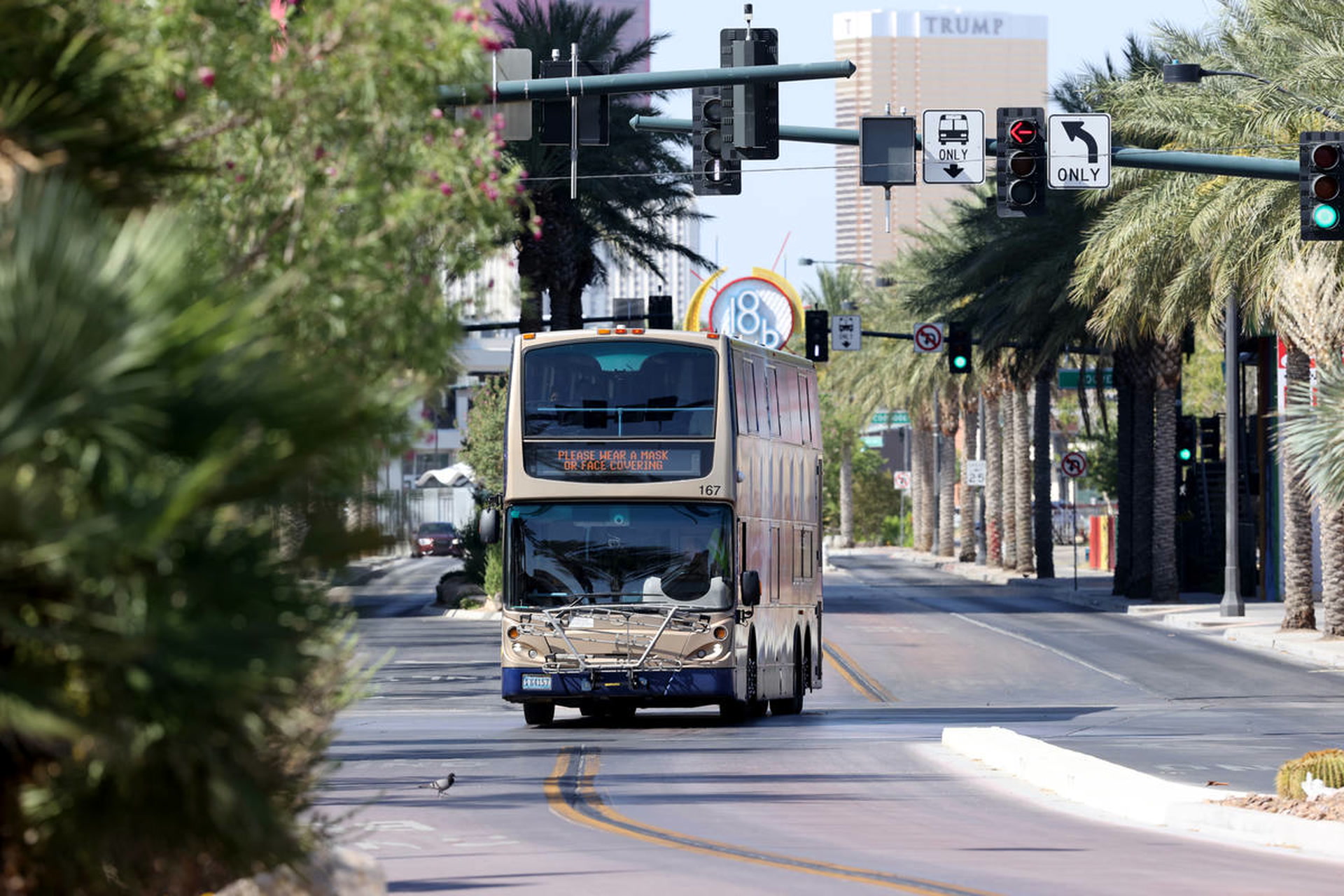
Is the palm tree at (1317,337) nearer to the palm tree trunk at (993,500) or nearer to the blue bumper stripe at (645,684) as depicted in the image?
the blue bumper stripe at (645,684)

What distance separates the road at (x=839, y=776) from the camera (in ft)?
40.9

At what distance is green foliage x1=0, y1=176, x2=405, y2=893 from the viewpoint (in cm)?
474

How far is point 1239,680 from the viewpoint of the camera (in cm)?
3131

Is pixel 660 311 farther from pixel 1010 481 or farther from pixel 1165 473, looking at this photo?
pixel 1010 481

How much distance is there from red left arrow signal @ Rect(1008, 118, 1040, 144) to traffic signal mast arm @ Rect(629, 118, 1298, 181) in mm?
948

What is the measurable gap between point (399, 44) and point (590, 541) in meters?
16.5

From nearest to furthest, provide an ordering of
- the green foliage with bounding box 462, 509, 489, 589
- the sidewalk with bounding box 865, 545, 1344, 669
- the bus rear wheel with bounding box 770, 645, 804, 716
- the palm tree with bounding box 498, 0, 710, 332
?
the bus rear wheel with bounding box 770, 645, 804, 716
the sidewalk with bounding box 865, 545, 1344, 669
the palm tree with bounding box 498, 0, 710, 332
the green foliage with bounding box 462, 509, 489, 589

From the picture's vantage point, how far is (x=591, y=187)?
45.6 metres

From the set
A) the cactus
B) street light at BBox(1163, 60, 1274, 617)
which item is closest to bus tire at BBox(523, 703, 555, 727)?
the cactus

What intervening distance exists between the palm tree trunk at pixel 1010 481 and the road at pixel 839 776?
98.6 ft

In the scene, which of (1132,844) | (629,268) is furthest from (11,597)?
(629,268)

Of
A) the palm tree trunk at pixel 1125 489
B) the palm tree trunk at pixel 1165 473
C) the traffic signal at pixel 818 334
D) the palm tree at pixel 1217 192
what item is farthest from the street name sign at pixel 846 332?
the palm tree at pixel 1217 192

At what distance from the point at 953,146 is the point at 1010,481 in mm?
44650

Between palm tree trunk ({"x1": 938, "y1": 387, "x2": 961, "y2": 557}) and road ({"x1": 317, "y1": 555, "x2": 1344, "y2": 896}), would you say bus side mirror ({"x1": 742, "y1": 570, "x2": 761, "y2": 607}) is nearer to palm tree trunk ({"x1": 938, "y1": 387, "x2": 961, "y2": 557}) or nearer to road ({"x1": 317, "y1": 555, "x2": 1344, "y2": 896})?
road ({"x1": 317, "y1": 555, "x2": 1344, "y2": 896})
